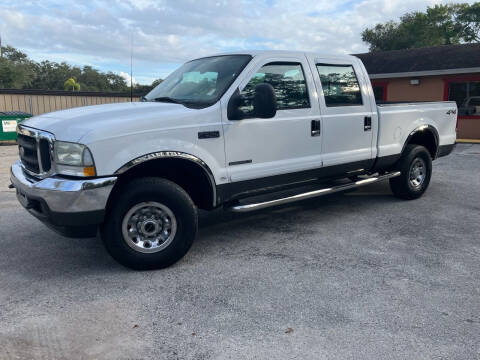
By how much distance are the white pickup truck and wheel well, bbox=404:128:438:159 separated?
109 cm

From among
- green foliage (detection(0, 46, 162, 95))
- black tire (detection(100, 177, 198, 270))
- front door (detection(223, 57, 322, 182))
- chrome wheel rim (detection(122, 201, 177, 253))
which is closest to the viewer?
black tire (detection(100, 177, 198, 270))

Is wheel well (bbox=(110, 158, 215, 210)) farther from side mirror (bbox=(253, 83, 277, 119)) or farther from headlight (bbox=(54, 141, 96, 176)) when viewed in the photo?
side mirror (bbox=(253, 83, 277, 119))

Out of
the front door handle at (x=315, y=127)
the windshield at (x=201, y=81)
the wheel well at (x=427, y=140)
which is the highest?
the windshield at (x=201, y=81)

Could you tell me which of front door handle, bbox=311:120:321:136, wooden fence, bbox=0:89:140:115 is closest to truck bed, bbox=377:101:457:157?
front door handle, bbox=311:120:321:136

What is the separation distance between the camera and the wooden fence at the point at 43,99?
18.4m

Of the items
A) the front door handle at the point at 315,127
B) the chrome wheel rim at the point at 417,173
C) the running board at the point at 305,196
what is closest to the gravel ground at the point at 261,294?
the running board at the point at 305,196

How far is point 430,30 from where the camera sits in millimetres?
44938

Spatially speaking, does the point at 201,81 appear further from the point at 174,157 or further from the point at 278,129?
the point at 174,157

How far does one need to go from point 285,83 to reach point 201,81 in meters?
0.93

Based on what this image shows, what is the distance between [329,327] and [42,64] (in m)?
64.8

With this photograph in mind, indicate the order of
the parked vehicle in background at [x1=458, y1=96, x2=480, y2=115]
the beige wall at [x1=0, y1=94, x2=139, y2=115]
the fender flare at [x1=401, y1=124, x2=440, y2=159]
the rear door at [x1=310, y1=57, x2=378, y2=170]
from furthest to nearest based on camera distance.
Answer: the beige wall at [x1=0, y1=94, x2=139, y2=115], the parked vehicle in background at [x1=458, y1=96, x2=480, y2=115], the fender flare at [x1=401, y1=124, x2=440, y2=159], the rear door at [x1=310, y1=57, x2=378, y2=170]

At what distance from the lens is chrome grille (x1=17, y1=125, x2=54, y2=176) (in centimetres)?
379

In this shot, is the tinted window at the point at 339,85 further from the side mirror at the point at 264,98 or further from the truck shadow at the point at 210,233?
the truck shadow at the point at 210,233

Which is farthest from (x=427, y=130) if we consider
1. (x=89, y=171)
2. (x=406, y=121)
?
(x=89, y=171)
